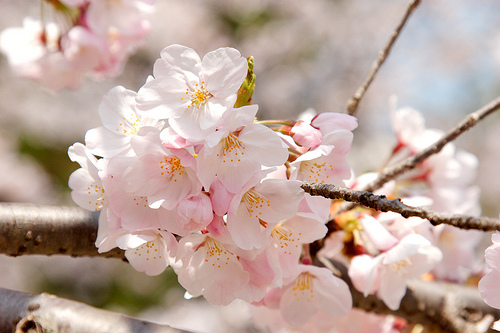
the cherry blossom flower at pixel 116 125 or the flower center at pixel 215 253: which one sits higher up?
the cherry blossom flower at pixel 116 125

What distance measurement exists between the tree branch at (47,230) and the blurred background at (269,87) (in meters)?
2.43

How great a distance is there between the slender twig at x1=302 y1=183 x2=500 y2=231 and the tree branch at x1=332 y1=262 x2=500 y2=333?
0.44 metres

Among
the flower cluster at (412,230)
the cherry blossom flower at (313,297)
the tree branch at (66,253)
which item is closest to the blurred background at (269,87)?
the flower cluster at (412,230)

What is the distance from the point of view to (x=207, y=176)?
1.89 ft

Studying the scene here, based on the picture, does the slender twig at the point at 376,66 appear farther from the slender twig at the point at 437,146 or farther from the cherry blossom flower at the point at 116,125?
the cherry blossom flower at the point at 116,125

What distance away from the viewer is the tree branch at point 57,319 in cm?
66

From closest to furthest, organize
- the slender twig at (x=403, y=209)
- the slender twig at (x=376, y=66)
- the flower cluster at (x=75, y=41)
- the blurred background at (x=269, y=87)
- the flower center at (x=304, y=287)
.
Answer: the slender twig at (x=403, y=209) → the flower center at (x=304, y=287) → the slender twig at (x=376, y=66) → the flower cluster at (x=75, y=41) → the blurred background at (x=269, y=87)

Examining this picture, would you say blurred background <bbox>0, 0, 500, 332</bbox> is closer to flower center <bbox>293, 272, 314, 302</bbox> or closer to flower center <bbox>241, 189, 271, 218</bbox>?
flower center <bbox>293, 272, 314, 302</bbox>

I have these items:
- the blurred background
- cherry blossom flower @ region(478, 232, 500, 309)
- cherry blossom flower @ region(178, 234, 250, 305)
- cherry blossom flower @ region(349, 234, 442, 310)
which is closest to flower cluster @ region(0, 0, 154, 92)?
cherry blossom flower @ region(178, 234, 250, 305)

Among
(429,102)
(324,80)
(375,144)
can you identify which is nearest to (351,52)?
(324,80)

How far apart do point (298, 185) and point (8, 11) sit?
515 cm

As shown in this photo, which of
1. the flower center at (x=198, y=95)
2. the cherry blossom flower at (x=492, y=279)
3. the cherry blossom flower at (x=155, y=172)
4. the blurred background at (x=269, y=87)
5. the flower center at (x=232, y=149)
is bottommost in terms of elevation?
the blurred background at (x=269, y=87)

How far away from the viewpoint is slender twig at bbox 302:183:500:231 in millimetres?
436

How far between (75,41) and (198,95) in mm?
863
